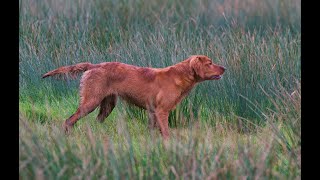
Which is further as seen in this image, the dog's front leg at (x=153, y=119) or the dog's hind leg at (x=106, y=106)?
the dog's hind leg at (x=106, y=106)

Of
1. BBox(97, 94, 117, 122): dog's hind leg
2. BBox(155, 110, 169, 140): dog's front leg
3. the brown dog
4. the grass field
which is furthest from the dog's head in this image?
BBox(97, 94, 117, 122): dog's hind leg

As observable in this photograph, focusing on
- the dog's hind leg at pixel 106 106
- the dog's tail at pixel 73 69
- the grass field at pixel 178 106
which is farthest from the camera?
the dog's hind leg at pixel 106 106

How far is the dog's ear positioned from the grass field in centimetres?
38

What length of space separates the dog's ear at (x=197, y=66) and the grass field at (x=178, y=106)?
1.23 feet

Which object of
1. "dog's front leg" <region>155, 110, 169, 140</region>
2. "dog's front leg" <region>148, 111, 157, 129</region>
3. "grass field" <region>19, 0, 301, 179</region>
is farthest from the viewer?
"dog's front leg" <region>148, 111, 157, 129</region>

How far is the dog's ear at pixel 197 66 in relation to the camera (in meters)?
8.37

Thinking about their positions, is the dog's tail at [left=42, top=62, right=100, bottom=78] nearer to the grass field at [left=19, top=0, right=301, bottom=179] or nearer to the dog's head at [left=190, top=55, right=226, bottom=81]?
A: the grass field at [left=19, top=0, right=301, bottom=179]

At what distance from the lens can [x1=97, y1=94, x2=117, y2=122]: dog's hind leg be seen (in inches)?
341

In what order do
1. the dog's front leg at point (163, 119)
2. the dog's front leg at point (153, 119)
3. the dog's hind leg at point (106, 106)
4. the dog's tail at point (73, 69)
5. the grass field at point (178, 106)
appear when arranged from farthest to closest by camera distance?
the dog's hind leg at point (106, 106) < the dog's tail at point (73, 69) < the dog's front leg at point (153, 119) < the dog's front leg at point (163, 119) < the grass field at point (178, 106)

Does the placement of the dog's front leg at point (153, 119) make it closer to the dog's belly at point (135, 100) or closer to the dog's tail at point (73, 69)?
the dog's belly at point (135, 100)

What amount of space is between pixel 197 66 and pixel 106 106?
1145 mm

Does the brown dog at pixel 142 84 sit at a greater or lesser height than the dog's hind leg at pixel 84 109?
greater

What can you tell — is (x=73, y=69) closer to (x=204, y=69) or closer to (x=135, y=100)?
(x=135, y=100)

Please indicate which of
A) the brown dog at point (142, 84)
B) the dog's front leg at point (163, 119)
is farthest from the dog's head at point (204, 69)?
the dog's front leg at point (163, 119)
